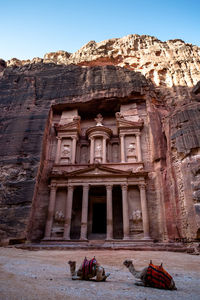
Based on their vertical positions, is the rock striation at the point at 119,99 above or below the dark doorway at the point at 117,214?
above

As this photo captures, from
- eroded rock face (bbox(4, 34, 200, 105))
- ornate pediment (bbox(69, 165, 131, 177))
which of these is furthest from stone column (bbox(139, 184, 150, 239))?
eroded rock face (bbox(4, 34, 200, 105))

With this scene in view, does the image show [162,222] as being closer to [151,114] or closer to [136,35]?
[151,114]

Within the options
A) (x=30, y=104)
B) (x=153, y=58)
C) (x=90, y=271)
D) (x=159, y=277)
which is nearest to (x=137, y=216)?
(x=90, y=271)

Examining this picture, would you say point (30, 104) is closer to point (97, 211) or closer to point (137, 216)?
point (97, 211)

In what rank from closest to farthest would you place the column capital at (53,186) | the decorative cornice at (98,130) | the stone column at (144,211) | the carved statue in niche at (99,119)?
the stone column at (144,211), the column capital at (53,186), the decorative cornice at (98,130), the carved statue in niche at (99,119)

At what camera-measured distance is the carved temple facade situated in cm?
1628

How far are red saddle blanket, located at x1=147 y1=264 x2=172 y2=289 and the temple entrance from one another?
13.8 meters

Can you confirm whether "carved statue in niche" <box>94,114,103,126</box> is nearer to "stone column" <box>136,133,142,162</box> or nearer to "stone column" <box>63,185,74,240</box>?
"stone column" <box>136,133,142,162</box>

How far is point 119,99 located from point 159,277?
19515 millimetres

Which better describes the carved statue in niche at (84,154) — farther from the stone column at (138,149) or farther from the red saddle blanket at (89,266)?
the red saddle blanket at (89,266)

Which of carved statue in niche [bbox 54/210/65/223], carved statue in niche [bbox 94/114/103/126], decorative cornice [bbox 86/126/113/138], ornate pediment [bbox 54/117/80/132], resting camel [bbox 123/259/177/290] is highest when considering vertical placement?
carved statue in niche [bbox 94/114/103/126]

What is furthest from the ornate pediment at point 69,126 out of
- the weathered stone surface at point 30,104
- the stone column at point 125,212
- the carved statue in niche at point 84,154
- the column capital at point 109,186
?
the stone column at point 125,212

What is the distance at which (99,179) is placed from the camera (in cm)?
1762

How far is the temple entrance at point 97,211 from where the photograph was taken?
18000 millimetres
